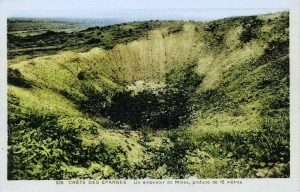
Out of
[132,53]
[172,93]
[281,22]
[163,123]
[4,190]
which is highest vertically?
[281,22]

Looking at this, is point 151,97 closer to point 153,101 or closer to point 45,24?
point 153,101

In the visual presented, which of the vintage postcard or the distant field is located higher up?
the distant field

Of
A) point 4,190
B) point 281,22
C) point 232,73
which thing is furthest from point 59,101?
point 281,22

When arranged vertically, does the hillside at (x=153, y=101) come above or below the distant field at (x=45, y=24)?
below

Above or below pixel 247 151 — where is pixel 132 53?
above

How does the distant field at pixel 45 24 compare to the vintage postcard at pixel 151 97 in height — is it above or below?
above

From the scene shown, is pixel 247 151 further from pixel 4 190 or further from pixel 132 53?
pixel 4 190
